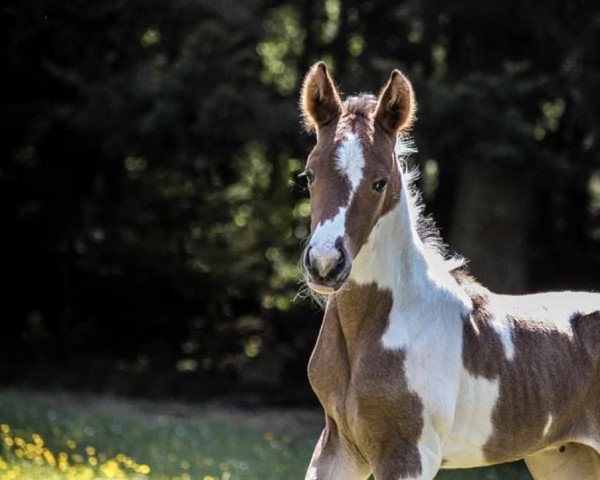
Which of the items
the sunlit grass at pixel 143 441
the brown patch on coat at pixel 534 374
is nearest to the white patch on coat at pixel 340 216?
the brown patch on coat at pixel 534 374

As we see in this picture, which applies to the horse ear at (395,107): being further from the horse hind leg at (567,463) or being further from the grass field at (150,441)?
the grass field at (150,441)

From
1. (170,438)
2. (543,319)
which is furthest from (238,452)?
(543,319)

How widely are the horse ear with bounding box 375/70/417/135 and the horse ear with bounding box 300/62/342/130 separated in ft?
0.62

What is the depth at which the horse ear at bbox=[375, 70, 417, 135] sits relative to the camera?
16.2ft

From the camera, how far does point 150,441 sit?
38.2 feet

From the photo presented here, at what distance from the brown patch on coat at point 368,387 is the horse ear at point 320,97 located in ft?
2.43

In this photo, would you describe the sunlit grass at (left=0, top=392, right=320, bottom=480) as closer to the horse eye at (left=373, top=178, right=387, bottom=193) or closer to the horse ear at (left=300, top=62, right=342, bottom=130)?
the horse ear at (left=300, top=62, right=342, bottom=130)

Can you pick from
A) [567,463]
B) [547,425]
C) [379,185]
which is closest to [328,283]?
[379,185]


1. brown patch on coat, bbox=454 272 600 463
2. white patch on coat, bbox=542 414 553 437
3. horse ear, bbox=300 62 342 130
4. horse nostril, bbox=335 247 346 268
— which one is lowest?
white patch on coat, bbox=542 414 553 437

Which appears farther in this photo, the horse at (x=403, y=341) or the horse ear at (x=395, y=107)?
the horse ear at (x=395, y=107)

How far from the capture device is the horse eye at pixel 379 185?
470 cm

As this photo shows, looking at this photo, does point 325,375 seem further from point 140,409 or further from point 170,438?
point 140,409

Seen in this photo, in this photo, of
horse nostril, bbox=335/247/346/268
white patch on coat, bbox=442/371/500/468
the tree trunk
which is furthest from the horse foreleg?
the tree trunk

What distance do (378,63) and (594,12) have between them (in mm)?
2402
